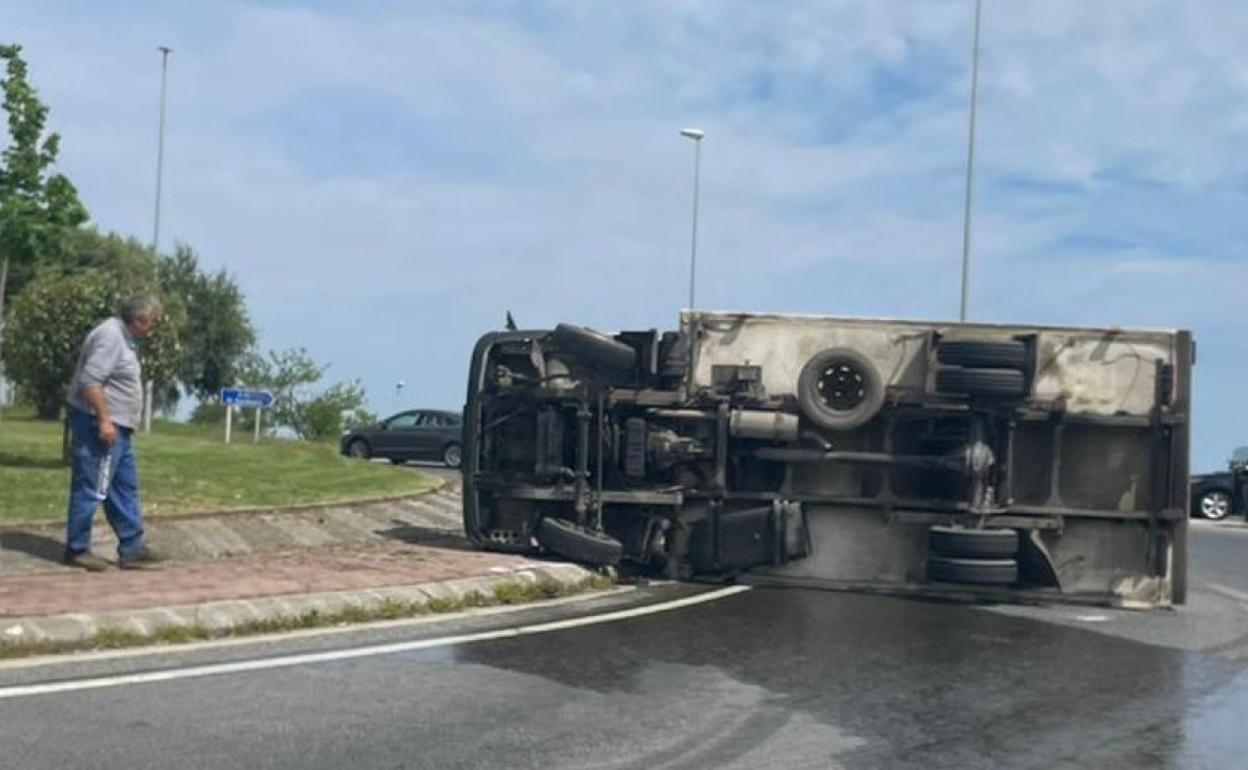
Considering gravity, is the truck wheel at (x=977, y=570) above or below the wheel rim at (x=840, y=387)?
below

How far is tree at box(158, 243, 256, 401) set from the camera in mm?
50312

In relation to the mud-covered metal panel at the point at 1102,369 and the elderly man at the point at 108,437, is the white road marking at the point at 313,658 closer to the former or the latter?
the elderly man at the point at 108,437

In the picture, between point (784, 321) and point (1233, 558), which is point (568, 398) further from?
point (1233, 558)

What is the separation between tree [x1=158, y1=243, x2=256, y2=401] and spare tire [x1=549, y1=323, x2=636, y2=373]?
40375 millimetres

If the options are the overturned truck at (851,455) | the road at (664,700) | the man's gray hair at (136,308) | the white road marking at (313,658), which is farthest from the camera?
the overturned truck at (851,455)

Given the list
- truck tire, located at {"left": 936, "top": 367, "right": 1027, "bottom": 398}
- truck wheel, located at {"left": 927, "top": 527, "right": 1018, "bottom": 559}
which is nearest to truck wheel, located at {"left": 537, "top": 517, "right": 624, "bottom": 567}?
truck wheel, located at {"left": 927, "top": 527, "right": 1018, "bottom": 559}

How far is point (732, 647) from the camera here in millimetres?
8219

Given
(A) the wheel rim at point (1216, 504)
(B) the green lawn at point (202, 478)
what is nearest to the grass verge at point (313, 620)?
(B) the green lawn at point (202, 478)

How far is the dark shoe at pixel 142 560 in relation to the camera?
376 inches

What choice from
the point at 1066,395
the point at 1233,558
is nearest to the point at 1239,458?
the point at 1233,558

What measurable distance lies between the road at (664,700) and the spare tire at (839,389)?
184 centimetres

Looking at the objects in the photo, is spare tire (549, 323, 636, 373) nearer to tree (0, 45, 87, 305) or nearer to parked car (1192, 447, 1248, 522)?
tree (0, 45, 87, 305)

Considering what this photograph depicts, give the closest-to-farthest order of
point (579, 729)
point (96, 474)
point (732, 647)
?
point (579, 729) < point (732, 647) < point (96, 474)

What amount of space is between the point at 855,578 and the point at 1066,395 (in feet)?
6.62
